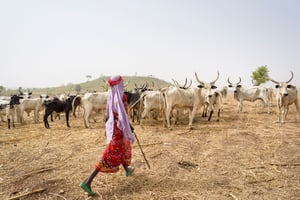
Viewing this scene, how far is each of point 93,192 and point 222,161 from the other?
3055 mm

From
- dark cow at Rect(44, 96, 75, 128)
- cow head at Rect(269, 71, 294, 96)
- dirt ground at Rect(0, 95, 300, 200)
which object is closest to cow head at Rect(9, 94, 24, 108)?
dark cow at Rect(44, 96, 75, 128)

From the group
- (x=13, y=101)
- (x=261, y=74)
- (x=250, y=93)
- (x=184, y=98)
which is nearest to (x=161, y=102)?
(x=184, y=98)

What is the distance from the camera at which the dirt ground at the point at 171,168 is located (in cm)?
388

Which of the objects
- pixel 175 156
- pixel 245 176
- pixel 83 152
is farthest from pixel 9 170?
pixel 245 176

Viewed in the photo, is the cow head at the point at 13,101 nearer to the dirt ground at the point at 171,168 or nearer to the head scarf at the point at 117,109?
the dirt ground at the point at 171,168

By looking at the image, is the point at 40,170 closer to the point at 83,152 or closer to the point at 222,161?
the point at 83,152

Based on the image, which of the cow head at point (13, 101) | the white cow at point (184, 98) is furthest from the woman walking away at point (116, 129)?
the cow head at point (13, 101)

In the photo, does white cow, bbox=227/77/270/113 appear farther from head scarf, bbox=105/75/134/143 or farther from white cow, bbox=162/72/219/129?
head scarf, bbox=105/75/134/143

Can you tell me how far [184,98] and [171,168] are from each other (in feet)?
15.7

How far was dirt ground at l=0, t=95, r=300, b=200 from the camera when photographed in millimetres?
3885

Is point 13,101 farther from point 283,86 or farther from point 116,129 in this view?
point 283,86

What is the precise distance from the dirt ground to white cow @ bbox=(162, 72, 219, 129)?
1.72 metres

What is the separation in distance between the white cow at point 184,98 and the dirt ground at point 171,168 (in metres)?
1.72

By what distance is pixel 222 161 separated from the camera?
5.23 metres
